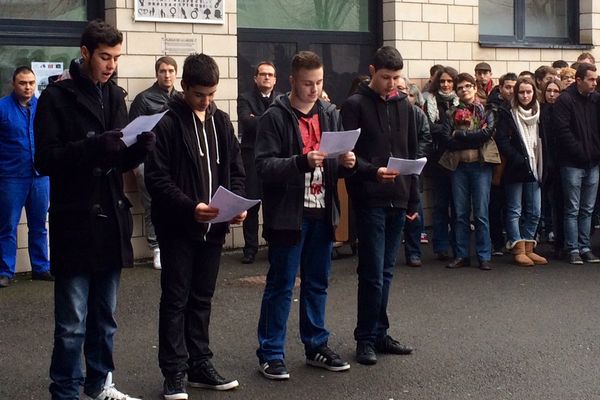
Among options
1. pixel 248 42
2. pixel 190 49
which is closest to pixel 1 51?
pixel 190 49

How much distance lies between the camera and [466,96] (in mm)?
11445

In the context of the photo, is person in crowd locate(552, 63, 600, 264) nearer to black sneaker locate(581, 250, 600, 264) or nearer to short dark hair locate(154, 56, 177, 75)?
black sneaker locate(581, 250, 600, 264)

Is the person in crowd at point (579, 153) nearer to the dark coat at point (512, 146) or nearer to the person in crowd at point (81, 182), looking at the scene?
the dark coat at point (512, 146)

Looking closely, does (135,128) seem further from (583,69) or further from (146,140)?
(583,69)

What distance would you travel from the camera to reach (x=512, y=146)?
11672 mm

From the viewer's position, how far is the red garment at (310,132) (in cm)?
711

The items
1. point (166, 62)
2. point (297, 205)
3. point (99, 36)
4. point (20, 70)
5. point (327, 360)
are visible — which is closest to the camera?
point (99, 36)

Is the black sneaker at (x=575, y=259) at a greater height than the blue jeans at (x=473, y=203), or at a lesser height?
lesser

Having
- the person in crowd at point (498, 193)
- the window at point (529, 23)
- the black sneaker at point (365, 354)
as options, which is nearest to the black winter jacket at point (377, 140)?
the black sneaker at point (365, 354)

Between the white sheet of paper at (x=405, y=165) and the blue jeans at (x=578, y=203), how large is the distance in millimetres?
4927

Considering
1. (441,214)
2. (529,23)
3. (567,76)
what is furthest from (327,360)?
(529,23)

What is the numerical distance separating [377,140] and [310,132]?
60 cm

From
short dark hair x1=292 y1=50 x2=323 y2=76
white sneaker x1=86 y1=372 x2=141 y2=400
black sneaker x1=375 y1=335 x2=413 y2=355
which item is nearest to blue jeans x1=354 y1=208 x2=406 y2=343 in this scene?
black sneaker x1=375 y1=335 x2=413 y2=355

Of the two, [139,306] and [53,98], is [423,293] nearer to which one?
[139,306]
